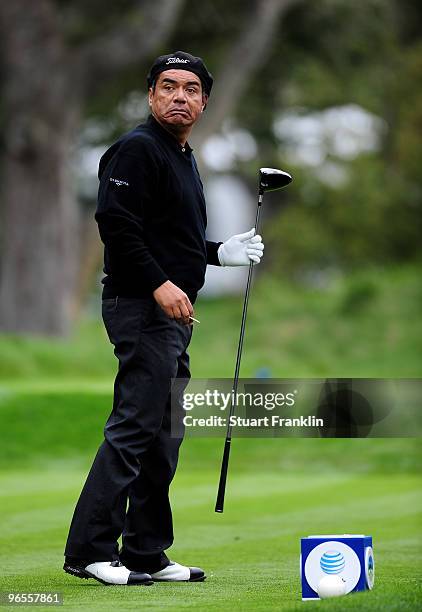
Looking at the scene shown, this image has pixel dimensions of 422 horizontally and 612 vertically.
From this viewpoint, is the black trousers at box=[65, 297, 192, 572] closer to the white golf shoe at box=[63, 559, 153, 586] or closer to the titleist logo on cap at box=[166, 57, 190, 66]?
the white golf shoe at box=[63, 559, 153, 586]

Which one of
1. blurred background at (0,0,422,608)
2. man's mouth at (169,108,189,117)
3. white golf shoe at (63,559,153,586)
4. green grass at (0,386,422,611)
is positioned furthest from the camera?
blurred background at (0,0,422,608)

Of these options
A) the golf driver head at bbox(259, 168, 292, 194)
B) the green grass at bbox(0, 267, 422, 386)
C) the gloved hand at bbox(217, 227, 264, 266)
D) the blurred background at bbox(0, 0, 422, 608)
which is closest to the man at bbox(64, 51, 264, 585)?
the gloved hand at bbox(217, 227, 264, 266)

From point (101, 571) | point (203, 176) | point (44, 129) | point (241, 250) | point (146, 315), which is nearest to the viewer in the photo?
point (101, 571)

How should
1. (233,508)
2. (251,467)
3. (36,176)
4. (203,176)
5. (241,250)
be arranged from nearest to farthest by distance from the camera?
(241,250), (233,508), (251,467), (36,176), (203,176)

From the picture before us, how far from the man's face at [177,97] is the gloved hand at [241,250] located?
18.3 inches

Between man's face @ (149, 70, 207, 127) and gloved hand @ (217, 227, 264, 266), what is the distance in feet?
1.53

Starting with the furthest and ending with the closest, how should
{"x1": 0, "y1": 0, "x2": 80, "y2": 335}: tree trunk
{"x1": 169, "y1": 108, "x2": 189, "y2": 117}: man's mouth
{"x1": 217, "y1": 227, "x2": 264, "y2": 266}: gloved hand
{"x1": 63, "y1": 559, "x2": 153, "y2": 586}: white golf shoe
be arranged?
1. {"x1": 0, "y1": 0, "x2": 80, "y2": 335}: tree trunk
2. {"x1": 217, "y1": 227, "x2": 264, "y2": 266}: gloved hand
3. {"x1": 169, "y1": 108, "x2": 189, "y2": 117}: man's mouth
4. {"x1": 63, "y1": 559, "x2": 153, "y2": 586}: white golf shoe

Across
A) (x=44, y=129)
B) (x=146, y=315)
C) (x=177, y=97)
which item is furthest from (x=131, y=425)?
(x=44, y=129)

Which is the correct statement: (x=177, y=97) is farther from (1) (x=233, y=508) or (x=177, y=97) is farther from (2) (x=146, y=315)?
(1) (x=233, y=508)

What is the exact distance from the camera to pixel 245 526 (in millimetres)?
6957

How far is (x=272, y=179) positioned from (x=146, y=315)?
0.77 metres

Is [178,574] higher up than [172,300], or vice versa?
[172,300]

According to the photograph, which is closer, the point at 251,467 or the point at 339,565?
the point at 339,565

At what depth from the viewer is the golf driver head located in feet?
16.3
